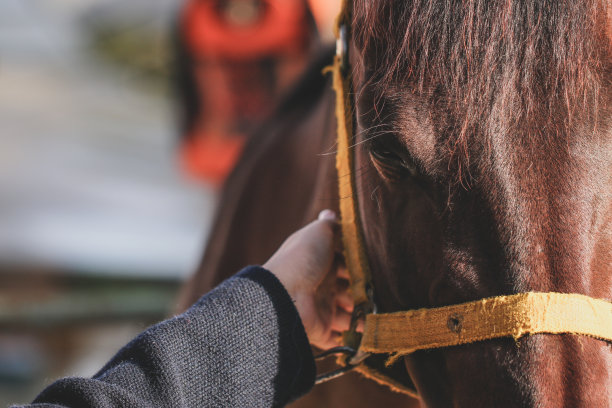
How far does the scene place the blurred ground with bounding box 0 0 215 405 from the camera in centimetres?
422

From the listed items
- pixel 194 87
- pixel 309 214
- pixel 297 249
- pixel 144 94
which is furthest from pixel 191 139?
pixel 144 94

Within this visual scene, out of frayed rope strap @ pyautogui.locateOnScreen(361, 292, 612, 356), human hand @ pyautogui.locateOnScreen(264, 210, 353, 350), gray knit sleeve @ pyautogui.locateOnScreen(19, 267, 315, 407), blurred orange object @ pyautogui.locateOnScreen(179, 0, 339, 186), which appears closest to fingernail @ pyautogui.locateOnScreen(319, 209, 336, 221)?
human hand @ pyautogui.locateOnScreen(264, 210, 353, 350)

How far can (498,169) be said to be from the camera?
0.74m

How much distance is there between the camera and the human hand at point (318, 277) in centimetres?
99

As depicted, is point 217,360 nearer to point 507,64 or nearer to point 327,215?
point 327,215

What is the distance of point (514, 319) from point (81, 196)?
4657 millimetres

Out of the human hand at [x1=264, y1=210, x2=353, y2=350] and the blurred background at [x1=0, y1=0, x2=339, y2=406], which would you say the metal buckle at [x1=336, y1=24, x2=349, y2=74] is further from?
the blurred background at [x1=0, y1=0, x2=339, y2=406]

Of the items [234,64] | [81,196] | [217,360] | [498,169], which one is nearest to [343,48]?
[498,169]

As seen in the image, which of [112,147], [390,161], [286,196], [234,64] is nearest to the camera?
[390,161]

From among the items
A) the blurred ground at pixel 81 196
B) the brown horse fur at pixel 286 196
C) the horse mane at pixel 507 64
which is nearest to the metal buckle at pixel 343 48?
the brown horse fur at pixel 286 196

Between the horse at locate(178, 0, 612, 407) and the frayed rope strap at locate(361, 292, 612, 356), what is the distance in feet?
0.04

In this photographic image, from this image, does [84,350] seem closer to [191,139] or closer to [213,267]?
[191,139]

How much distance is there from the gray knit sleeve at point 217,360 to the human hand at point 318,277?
0.06 metres

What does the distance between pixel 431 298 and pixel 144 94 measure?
5828mm
